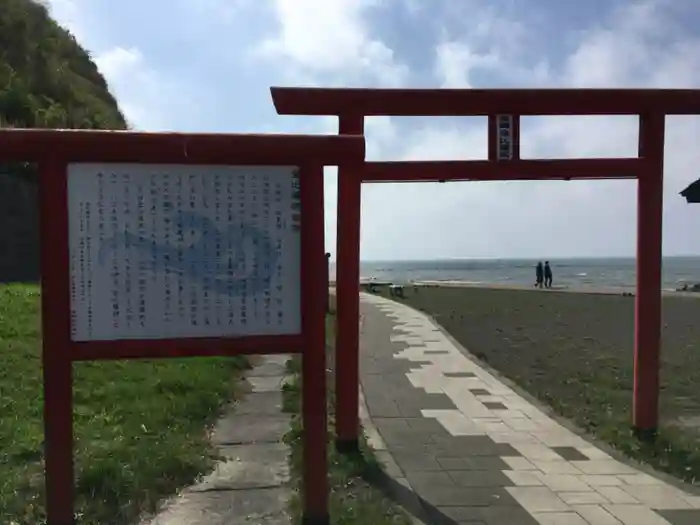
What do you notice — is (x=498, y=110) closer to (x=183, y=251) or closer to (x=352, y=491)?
(x=183, y=251)

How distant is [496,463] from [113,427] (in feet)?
11.0

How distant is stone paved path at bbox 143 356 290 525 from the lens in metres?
4.92

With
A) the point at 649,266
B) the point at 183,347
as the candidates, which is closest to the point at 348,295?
the point at 183,347

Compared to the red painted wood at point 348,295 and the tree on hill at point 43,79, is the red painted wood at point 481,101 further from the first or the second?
the tree on hill at point 43,79

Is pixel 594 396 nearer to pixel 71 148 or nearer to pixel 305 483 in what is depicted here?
pixel 305 483

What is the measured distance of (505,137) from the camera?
6.72 meters

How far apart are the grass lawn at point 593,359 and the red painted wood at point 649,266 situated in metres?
0.46

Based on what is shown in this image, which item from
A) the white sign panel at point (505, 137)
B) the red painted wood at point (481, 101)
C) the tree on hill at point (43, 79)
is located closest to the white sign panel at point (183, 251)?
the red painted wood at point (481, 101)

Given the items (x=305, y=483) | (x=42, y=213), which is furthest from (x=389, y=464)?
(x=42, y=213)

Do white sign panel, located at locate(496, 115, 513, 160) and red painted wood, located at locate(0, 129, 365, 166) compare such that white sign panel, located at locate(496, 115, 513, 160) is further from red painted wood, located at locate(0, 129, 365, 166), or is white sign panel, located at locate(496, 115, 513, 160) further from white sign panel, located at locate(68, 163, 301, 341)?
white sign panel, located at locate(68, 163, 301, 341)

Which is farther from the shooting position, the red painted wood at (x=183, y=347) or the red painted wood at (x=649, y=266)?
the red painted wood at (x=649, y=266)

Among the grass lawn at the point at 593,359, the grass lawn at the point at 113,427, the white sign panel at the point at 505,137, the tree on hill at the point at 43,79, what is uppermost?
the tree on hill at the point at 43,79

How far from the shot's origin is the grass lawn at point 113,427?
505 centimetres

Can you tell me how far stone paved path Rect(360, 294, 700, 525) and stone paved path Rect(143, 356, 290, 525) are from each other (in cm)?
102
